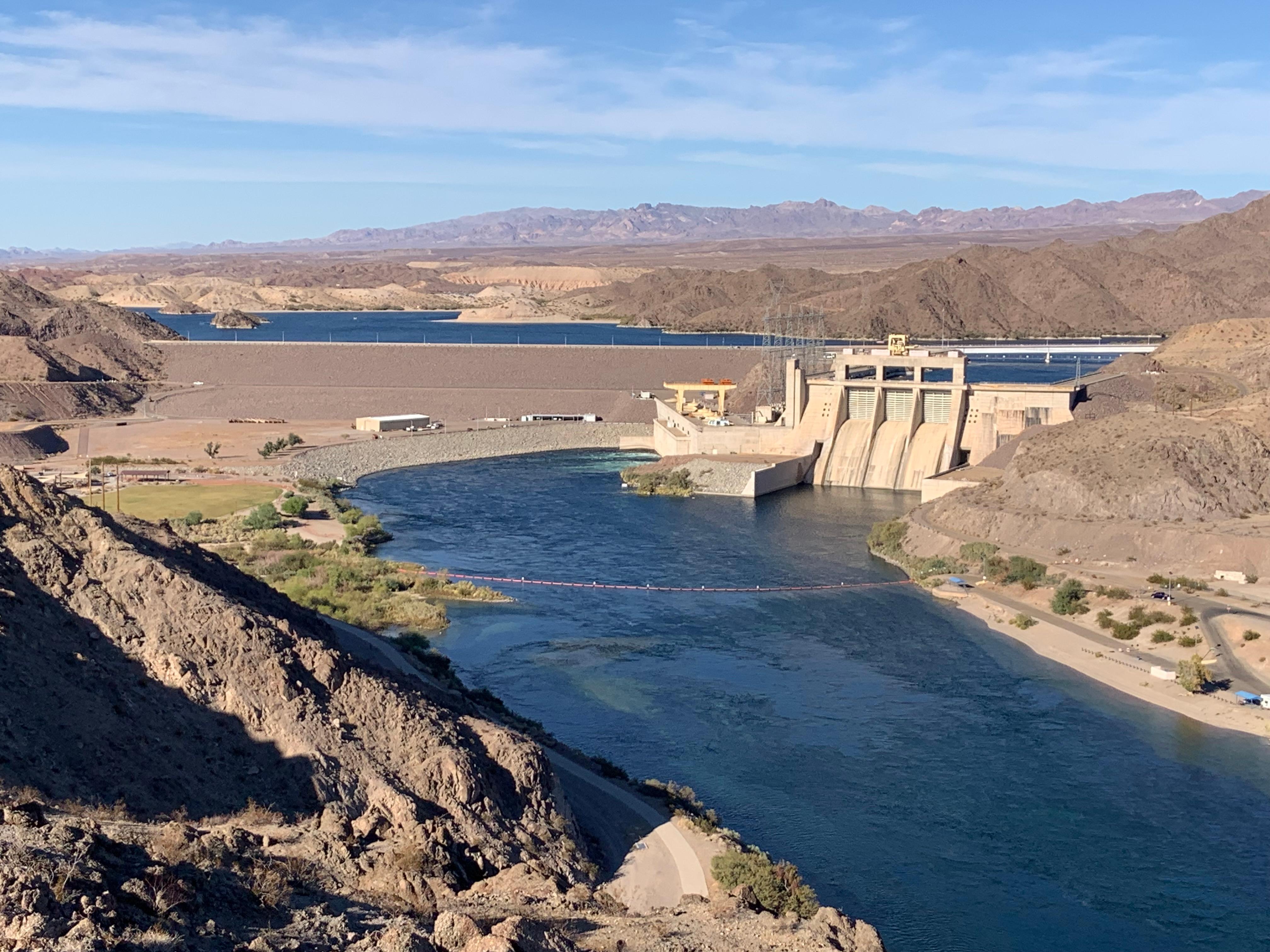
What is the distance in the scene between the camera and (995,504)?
50.6 metres

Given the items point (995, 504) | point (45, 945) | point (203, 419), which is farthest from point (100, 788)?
point (203, 419)

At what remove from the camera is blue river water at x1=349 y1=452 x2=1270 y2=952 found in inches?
888

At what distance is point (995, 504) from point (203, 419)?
51612mm

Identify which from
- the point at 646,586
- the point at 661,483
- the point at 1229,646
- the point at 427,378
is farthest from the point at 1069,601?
the point at 427,378

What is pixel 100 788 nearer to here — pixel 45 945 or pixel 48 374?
pixel 45 945

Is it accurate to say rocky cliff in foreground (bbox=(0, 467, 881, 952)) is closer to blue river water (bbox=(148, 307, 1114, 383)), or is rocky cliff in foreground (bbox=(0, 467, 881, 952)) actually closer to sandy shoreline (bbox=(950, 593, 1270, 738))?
sandy shoreline (bbox=(950, 593, 1270, 738))

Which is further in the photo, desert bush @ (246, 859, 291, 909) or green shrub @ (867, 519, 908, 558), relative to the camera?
green shrub @ (867, 519, 908, 558)

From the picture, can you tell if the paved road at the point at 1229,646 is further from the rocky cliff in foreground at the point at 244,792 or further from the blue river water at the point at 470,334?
the blue river water at the point at 470,334

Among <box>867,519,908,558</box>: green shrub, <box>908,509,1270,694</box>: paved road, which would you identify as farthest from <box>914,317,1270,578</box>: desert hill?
<box>867,519,908,558</box>: green shrub

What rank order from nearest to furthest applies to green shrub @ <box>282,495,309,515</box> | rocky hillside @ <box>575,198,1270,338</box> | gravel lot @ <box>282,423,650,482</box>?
green shrub @ <box>282,495,309,515</box>, gravel lot @ <box>282,423,650,482</box>, rocky hillside @ <box>575,198,1270,338</box>

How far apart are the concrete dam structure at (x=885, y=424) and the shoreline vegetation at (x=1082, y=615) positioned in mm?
13294

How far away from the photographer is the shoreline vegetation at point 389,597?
20000 millimetres

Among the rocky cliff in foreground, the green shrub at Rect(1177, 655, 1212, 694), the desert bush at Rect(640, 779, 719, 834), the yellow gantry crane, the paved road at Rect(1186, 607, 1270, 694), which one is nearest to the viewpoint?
the rocky cliff in foreground

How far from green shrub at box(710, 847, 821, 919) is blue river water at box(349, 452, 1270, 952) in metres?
2.05
